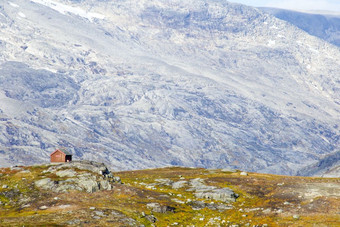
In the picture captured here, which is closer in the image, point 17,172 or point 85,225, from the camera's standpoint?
point 85,225

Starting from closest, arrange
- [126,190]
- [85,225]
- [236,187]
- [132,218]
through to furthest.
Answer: [85,225] → [132,218] → [126,190] → [236,187]

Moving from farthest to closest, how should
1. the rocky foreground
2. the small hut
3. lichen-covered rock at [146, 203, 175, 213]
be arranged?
the small hut, lichen-covered rock at [146, 203, 175, 213], the rocky foreground

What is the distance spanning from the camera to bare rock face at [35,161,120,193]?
3460 inches

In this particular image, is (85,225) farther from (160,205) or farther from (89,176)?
(89,176)

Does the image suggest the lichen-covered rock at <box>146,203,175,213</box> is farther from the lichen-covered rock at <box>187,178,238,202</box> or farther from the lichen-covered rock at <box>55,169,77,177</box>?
the lichen-covered rock at <box>55,169,77,177</box>

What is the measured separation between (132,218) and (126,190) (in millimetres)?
16318

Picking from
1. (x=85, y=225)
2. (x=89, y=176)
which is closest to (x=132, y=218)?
(x=85, y=225)

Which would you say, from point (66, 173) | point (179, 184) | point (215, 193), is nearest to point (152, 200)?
point (215, 193)

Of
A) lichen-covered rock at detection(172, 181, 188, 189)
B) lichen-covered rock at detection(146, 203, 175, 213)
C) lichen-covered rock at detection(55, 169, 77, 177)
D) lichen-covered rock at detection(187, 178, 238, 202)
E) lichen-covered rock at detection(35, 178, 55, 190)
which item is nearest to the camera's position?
lichen-covered rock at detection(146, 203, 175, 213)

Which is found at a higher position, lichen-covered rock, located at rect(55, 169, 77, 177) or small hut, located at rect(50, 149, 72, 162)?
lichen-covered rock, located at rect(55, 169, 77, 177)

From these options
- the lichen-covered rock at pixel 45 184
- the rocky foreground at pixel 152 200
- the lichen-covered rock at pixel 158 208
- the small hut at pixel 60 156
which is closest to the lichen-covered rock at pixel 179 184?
the rocky foreground at pixel 152 200

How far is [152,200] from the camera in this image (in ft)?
279

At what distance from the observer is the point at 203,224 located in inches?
2926

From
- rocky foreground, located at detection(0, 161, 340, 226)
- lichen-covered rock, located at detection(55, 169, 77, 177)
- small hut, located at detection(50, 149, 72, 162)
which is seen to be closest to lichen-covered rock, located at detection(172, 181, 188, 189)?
rocky foreground, located at detection(0, 161, 340, 226)
